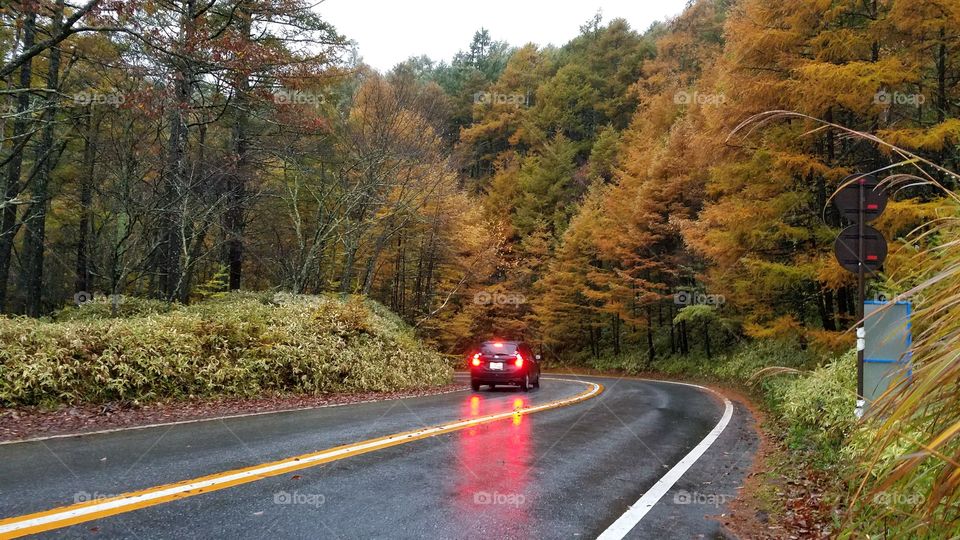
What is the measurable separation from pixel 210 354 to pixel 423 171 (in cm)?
1420

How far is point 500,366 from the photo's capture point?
51.6 ft

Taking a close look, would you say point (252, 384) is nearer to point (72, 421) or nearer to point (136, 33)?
point (72, 421)

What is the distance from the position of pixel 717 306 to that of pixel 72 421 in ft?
70.5

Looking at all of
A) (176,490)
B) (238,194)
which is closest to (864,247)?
(176,490)

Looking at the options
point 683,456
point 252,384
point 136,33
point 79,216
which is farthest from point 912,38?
point 79,216

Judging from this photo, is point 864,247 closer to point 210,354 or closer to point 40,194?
point 210,354

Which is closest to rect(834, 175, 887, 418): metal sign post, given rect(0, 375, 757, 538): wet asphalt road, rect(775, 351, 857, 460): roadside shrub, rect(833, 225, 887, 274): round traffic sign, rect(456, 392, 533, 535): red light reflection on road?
rect(833, 225, 887, 274): round traffic sign

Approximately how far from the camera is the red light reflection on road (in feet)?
14.4

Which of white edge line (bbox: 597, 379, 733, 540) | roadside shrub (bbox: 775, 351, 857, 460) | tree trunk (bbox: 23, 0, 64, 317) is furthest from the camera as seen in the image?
tree trunk (bbox: 23, 0, 64, 317)

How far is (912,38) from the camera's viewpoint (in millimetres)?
12070

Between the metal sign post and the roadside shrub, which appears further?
the roadside shrub

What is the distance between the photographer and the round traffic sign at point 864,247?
6609mm

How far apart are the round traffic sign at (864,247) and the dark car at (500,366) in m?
9.98

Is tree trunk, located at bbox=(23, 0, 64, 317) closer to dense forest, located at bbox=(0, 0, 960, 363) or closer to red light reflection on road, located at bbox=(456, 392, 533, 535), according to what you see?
dense forest, located at bbox=(0, 0, 960, 363)
